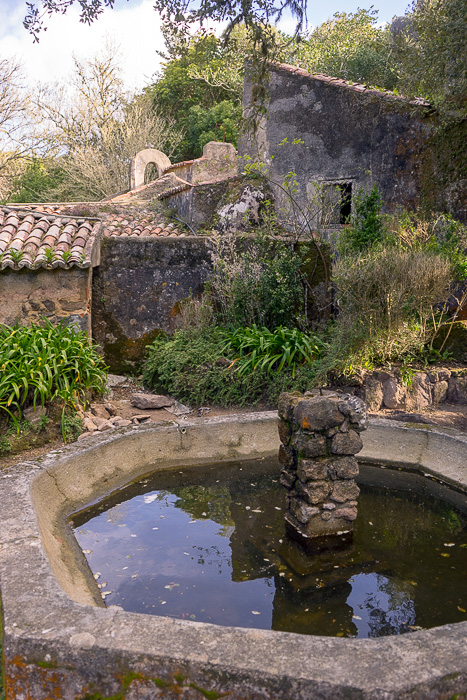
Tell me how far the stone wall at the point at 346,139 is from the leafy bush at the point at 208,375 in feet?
14.4

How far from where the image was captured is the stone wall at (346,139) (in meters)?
10.3

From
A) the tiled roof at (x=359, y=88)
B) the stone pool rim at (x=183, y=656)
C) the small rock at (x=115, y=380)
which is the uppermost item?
the tiled roof at (x=359, y=88)

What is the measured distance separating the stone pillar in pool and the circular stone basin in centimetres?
12

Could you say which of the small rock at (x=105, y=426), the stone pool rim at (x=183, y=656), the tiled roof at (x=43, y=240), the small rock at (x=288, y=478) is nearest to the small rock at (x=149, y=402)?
the small rock at (x=105, y=426)

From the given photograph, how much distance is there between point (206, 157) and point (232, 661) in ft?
53.4

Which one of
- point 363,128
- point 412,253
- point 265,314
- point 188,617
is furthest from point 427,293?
point 363,128

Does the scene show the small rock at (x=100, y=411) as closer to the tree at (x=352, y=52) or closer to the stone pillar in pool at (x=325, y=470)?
the stone pillar in pool at (x=325, y=470)

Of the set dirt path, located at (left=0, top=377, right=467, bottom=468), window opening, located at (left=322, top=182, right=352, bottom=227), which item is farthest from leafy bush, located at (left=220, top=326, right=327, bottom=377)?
window opening, located at (left=322, top=182, right=352, bottom=227)

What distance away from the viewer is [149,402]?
Answer: 648cm

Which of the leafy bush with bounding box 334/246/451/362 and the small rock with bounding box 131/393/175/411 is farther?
the small rock with bounding box 131/393/175/411

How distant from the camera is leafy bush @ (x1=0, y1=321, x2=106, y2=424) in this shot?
5312 mm

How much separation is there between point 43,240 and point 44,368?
2447mm

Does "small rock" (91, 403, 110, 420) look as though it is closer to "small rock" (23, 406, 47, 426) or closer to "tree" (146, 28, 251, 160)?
"small rock" (23, 406, 47, 426)

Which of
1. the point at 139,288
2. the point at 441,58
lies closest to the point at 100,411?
the point at 139,288
